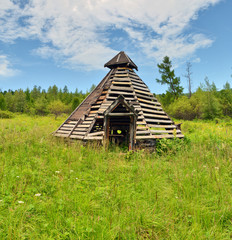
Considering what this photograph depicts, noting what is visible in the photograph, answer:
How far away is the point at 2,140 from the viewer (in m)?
6.96

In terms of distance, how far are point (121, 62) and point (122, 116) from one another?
4.82m

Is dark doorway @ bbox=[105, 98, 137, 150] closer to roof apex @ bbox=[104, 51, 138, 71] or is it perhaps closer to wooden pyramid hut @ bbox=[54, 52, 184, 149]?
wooden pyramid hut @ bbox=[54, 52, 184, 149]

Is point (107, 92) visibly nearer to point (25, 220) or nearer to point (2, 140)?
point (2, 140)

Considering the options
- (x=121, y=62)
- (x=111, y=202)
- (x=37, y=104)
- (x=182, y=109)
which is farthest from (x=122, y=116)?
(x=37, y=104)

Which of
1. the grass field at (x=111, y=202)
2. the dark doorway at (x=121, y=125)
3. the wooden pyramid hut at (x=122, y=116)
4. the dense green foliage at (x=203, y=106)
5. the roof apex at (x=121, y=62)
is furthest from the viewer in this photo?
the dense green foliage at (x=203, y=106)

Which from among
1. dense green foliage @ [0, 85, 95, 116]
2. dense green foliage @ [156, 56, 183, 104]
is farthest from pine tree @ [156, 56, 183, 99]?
dense green foliage @ [0, 85, 95, 116]

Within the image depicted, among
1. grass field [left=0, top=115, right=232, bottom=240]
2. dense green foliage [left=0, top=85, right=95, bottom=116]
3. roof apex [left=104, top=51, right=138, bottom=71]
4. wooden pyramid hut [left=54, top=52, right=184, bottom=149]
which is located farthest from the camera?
dense green foliage [left=0, top=85, right=95, bottom=116]

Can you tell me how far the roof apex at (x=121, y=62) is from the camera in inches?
460

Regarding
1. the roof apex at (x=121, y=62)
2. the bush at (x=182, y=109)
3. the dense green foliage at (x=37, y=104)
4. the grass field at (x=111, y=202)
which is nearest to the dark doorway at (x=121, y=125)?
the grass field at (x=111, y=202)

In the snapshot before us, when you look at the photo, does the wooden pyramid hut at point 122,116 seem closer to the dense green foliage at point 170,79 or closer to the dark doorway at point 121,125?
the dark doorway at point 121,125

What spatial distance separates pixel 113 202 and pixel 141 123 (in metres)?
6.12

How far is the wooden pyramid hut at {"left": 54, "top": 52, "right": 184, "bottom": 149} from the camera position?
28.9 feet

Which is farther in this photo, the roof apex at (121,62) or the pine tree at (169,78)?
the pine tree at (169,78)

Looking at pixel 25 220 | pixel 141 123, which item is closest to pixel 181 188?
pixel 25 220
